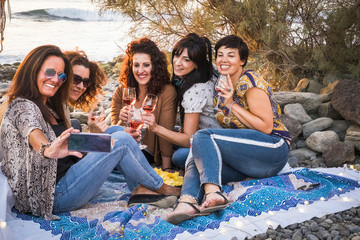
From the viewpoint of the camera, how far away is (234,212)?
3.31 m

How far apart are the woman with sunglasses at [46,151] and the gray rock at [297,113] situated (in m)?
3.25

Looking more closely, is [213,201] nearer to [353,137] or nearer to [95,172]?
[95,172]

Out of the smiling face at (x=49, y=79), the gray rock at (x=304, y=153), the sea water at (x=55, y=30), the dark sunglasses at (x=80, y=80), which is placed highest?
the sea water at (x=55, y=30)

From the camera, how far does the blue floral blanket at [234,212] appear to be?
9.81 feet

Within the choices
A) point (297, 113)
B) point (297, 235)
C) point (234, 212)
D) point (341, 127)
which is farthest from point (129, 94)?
point (341, 127)

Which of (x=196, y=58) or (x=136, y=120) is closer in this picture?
(x=136, y=120)

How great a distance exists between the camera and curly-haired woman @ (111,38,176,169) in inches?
174

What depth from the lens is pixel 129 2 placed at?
696 cm

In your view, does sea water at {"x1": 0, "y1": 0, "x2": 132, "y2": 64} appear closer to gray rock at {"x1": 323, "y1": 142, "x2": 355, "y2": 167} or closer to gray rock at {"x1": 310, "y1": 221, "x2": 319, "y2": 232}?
gray rock at {"x1": 323, "y1": 142, "x2": 355, "y2": 167}

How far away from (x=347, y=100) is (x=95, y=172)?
166 inches

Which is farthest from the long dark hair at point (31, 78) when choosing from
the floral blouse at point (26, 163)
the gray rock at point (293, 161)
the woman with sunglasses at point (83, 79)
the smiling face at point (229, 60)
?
the gray rock at point (293, 161)

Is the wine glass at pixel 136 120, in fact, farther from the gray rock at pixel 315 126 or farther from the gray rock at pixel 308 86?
the gray rock at pixel 308 86

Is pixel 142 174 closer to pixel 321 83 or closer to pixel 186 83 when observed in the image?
pixel 186 83

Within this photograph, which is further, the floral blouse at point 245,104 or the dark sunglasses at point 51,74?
the floral blouse at point 245,104
